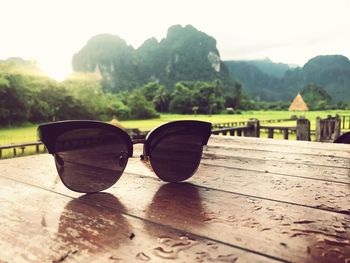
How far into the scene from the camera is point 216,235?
608 mm

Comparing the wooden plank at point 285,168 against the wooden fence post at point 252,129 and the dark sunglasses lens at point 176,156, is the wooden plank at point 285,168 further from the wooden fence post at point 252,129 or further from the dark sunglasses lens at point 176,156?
the wooden fence post at point 252,129

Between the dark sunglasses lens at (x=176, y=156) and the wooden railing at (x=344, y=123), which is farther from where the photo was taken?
the wooden railing at (x=344, y=123)

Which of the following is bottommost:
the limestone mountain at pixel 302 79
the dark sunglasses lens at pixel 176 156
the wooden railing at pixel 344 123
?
the wooden railing at pixel 344 123

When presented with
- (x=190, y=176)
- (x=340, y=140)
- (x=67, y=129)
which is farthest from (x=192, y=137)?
(x=340, y=140)

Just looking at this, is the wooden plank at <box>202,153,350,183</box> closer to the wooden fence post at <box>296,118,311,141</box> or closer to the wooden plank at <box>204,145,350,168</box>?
the wooden plank at <box>204,145,350,168</box>

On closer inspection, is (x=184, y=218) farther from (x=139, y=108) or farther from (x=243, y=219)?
(x=139, y=108)

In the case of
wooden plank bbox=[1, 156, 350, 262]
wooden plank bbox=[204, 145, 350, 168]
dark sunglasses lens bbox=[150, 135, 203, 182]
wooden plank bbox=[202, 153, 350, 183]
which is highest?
dark sunglasses lens bbox=[150, 135, 203, 182]

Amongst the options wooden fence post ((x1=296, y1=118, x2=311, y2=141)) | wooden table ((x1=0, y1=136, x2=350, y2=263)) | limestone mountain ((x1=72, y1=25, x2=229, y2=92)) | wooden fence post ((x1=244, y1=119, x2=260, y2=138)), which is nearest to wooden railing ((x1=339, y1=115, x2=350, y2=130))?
wooden fence post ((x1=296, y1=118, x2=311, y2=141))

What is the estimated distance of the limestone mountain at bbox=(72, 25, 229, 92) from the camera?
8181 centimetres

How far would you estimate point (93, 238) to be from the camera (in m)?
0.59

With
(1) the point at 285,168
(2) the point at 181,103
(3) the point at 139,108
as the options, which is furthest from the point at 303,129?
(2) the point at 181,103

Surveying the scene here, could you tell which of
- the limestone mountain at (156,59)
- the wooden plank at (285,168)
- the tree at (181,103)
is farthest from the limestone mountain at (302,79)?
the wooden plank at (285,168)

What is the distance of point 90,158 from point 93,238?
15.9 inches

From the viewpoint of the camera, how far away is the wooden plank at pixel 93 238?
20.5 inches
